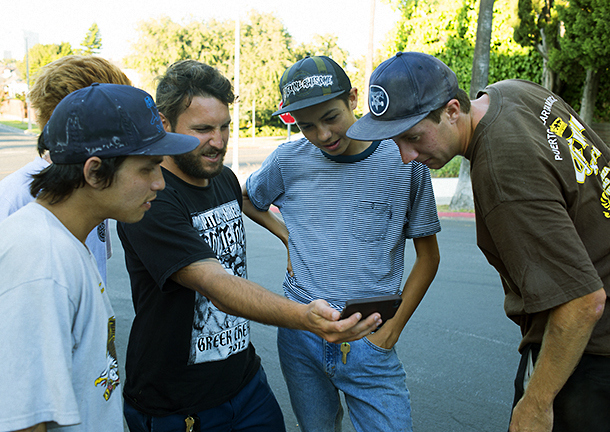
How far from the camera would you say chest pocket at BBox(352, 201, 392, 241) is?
2.38 metres

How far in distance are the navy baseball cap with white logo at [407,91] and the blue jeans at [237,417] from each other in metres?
1.29

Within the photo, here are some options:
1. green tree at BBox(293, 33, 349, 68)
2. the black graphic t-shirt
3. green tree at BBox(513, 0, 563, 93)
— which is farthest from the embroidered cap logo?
green tree at BBox(293, 33, 349, 68)

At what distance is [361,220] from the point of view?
7.88 feet

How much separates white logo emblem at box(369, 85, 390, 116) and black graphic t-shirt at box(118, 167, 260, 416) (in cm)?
87

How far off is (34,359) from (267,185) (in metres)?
1.64

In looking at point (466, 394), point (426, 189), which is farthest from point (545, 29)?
point (426, 189)

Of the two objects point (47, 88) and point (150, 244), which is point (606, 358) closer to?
point (150, 244)

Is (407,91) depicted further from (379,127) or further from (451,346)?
(451,346)

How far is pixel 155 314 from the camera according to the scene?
7.13 ft

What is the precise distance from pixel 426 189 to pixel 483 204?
2.02 feet

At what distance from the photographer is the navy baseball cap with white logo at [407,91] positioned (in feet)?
6.49

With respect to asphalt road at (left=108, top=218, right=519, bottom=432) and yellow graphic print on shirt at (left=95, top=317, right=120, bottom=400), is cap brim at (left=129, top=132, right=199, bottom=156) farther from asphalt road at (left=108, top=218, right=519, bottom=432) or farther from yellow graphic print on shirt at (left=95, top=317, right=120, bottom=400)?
asphalt road at (left=108, top=218, right=519, bottom=432)

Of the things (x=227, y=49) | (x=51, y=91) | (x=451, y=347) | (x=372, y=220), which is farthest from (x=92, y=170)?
(x=227, y=49)

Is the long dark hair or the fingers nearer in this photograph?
the long dark hair
